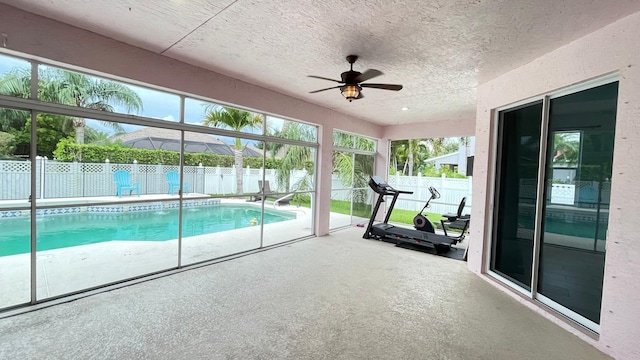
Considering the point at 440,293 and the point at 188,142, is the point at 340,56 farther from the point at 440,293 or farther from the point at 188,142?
the point at 440,293

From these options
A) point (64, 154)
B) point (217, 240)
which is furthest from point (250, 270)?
point (64, 154)

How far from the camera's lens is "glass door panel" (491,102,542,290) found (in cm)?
330

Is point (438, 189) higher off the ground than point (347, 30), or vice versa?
point (347, 30)

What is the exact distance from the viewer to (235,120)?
14.8ft

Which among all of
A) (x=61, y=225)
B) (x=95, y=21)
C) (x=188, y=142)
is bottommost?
(x=61, y=225)

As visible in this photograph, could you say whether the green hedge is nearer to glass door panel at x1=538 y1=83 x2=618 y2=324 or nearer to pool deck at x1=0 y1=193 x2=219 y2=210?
pool deck at x1=0 y1=193 x2=219 y2=210

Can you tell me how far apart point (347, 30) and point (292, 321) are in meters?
2.81

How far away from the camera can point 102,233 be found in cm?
401

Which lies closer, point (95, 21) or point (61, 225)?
point (95, 21)

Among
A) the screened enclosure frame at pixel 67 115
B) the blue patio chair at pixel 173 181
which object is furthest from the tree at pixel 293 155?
the blue patio chair at pixel 173 181

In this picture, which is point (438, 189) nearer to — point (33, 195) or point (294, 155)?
point (294, 155)

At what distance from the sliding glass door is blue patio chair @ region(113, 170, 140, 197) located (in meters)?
4.86

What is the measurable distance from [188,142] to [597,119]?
4.67m

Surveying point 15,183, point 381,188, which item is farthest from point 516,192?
point 15,183
